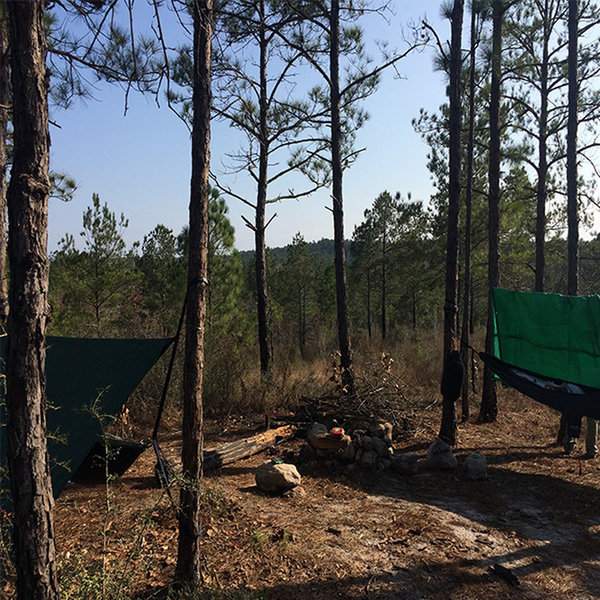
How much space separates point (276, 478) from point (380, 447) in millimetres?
1335

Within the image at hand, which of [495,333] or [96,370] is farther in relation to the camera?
[495,333]

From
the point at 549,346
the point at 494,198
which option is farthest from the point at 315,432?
the point at 494,198

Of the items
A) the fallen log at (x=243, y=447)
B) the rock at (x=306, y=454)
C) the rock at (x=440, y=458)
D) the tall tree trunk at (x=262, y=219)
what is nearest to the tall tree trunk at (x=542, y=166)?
the tall tree trunk at (x=262, y=219)

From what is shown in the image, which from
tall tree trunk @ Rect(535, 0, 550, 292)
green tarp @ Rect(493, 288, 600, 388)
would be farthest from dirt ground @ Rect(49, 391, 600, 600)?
tall tree trunk @ Rect(535, 0, 550, 292)

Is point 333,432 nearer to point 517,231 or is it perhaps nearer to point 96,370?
point 96,370

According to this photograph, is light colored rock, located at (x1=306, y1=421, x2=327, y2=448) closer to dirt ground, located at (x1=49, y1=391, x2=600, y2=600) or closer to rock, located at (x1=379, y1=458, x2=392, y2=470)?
dirt ground, located at (x1=49, y1=391, x2=600, y2=600)

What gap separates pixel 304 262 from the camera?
2519 centimetres

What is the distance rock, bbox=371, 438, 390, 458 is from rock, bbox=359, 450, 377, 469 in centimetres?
7

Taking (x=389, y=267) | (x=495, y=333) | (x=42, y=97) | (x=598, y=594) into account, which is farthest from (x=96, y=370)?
(x=389, y=267)

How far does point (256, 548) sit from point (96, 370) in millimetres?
1899

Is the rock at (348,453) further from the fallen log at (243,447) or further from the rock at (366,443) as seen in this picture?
the fallen log at (243,447)

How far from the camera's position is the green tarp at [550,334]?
5137 millimetres

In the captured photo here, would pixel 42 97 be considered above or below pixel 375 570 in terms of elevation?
above

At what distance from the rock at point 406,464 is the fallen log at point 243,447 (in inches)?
52.4
